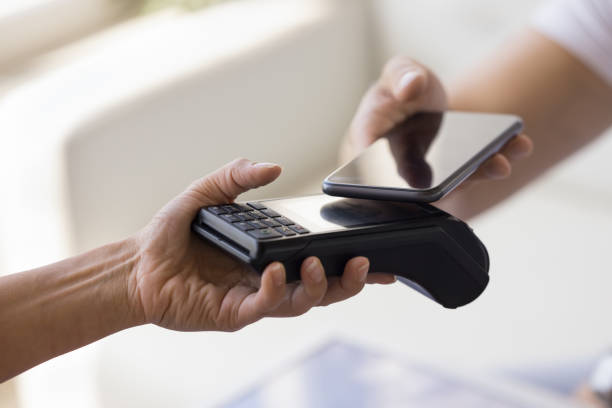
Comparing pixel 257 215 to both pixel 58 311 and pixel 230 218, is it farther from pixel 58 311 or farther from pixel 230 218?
pixel 58 311

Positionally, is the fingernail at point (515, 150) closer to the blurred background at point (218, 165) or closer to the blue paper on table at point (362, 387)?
the blurred background at point (218, 165)

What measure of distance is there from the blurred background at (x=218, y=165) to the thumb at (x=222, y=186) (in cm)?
53

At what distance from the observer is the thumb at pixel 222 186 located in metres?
0.60

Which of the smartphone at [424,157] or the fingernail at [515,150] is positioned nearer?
the smartphone at [424,157]

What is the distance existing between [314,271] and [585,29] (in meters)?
0.56

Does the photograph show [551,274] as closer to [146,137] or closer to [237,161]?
[146,137]

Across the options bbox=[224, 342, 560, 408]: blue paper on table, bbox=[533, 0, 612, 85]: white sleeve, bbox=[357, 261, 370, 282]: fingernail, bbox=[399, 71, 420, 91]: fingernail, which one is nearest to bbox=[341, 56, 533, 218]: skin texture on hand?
bbox=[399, 71, 420, 91]: fingernail

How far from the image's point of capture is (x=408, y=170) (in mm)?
628

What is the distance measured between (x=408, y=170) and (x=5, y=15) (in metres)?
1.59

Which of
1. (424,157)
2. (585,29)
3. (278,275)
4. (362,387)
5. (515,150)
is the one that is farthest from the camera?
(362,387)

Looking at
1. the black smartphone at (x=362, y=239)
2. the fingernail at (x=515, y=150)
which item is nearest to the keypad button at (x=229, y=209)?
the black smartphone at (x=362, y=239)

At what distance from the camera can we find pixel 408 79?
2.64 feet

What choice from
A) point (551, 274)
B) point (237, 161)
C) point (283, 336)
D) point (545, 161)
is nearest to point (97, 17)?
point (283, 336)

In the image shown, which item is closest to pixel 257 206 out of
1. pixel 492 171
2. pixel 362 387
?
pixel 492 171
